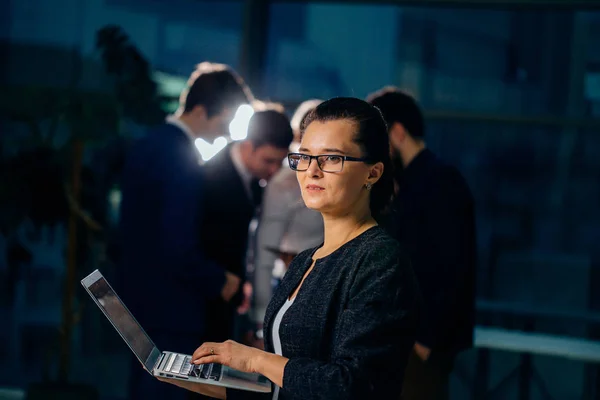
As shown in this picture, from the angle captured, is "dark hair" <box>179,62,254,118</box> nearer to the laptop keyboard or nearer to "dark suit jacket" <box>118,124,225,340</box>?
"dark suit jacket" <box>118,124,225,340</box>

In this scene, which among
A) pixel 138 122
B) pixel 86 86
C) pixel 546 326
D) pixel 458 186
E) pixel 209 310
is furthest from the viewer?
pixel 86 86

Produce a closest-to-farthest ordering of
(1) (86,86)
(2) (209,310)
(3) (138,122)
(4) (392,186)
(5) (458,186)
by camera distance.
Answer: (4) (392,186) → (5) (458,186) → (2) (209,310) → (3) (138,122) → (1) (86,86)

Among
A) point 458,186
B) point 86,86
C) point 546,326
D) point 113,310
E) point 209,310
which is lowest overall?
point 546,326

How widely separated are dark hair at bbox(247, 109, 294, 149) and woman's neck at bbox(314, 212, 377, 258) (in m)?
1.68

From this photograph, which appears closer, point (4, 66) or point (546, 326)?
point (546, 326)

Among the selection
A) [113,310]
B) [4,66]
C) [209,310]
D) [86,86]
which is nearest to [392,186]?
[113,310]

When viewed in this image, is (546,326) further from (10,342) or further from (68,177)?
(10,342)

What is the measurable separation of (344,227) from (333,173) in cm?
12

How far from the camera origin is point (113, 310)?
5.54ft

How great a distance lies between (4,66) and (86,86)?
0.56 m

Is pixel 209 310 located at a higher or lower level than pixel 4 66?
lower

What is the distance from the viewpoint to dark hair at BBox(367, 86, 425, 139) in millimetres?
2893

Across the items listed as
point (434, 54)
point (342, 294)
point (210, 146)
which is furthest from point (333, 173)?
point (434, 54)

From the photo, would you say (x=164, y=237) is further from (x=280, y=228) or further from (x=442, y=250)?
Answer: (x=442, y=250)
